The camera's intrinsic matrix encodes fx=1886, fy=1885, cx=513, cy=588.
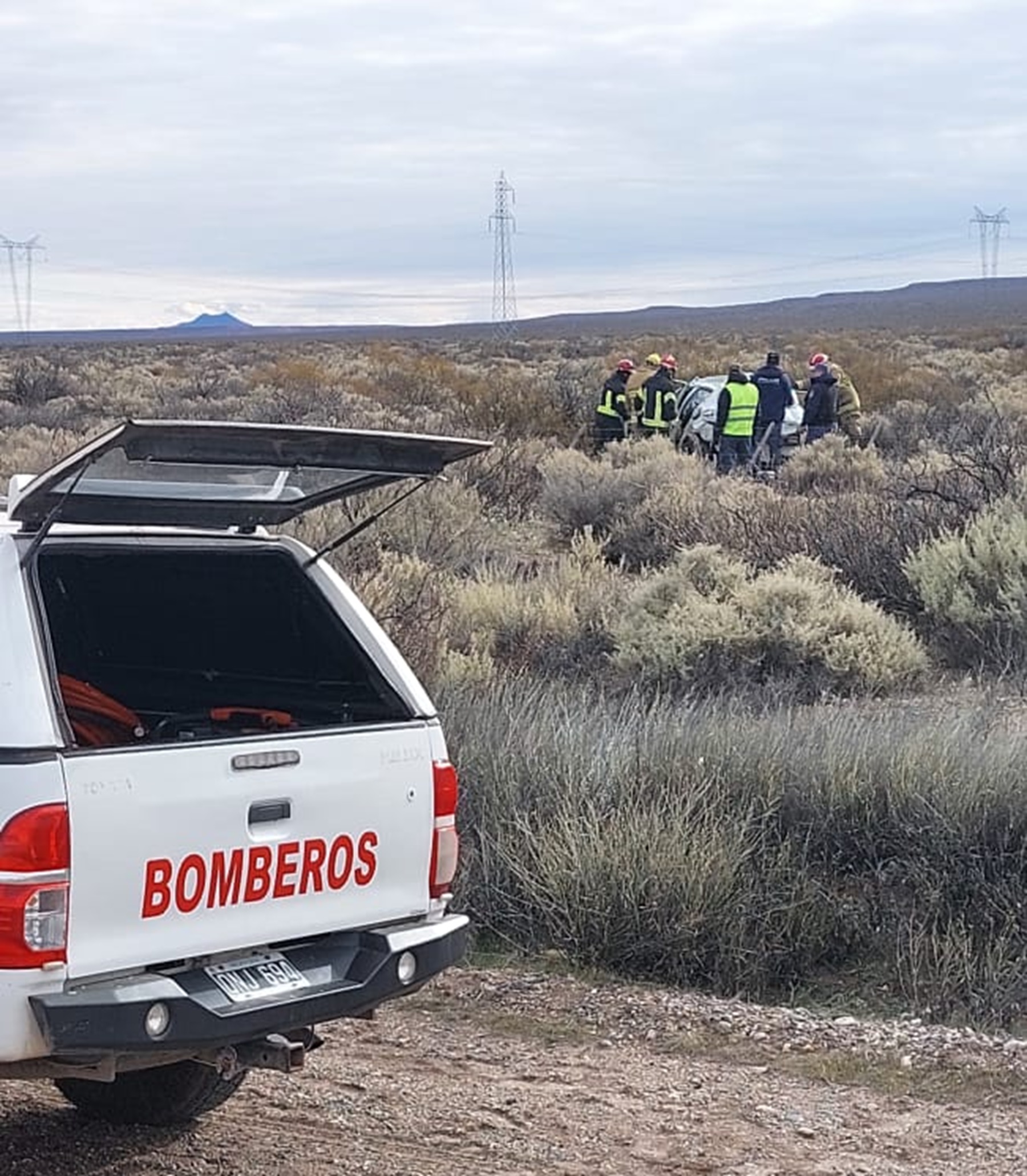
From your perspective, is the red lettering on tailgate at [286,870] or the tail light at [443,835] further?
the tail light at [443,835]

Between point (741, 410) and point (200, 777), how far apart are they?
19174 millimetres

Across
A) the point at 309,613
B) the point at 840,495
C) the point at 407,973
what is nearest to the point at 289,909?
the point at 407,973

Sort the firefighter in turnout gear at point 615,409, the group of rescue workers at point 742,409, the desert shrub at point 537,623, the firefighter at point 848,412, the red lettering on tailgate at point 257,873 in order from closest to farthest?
1. the red lettering on tailgate at point 257,873
2. the desert shrub at point 537,623
3. the group of rescue workers at point 742,409
4. the firefighter in turnout gear at point 615,409
5. the firefighter at point 848,412

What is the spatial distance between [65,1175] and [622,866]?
2.83 meters

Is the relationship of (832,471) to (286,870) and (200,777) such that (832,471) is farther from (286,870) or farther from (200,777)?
(200,777)

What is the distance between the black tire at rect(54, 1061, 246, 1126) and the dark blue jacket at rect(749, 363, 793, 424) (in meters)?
19.5

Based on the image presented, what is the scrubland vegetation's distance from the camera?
7.31 metres

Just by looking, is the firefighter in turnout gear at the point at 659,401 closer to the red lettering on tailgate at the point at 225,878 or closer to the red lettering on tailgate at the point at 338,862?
the red lettering on tailgate at the point at 338,862

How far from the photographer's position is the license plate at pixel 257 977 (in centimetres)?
447

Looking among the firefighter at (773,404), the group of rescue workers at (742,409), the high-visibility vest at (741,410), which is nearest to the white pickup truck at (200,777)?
the group of rescue workers at (742,409)

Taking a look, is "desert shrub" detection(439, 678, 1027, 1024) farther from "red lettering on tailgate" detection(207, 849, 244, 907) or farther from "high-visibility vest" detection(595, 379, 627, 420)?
"high-visibility vest" detection(595, 379, 627, 420)

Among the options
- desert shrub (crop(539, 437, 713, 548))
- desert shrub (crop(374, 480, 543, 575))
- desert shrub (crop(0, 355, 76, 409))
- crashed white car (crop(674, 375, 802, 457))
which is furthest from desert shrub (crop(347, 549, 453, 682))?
desert shrub (crop(0, 355, 76, 409))

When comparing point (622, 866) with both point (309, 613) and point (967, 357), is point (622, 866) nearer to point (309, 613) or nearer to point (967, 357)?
point (309, 613)

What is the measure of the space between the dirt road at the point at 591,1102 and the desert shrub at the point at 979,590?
232 inches
